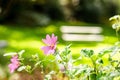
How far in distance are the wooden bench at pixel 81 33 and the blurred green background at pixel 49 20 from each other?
194 mm

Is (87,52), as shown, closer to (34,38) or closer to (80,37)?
(34,38)

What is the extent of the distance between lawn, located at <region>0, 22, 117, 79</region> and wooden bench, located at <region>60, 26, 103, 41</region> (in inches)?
7.0

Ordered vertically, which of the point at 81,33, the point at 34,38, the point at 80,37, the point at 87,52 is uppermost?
the point at 81,33

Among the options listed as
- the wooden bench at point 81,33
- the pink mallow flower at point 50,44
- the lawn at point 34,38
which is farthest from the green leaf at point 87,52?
the wooden bench at point 81,33

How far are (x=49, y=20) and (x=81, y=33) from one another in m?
2.08

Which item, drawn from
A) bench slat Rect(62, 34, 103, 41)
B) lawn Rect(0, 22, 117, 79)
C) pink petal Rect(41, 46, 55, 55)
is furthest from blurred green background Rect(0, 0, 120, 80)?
pink petal Rect(41, 46, 55, 55)

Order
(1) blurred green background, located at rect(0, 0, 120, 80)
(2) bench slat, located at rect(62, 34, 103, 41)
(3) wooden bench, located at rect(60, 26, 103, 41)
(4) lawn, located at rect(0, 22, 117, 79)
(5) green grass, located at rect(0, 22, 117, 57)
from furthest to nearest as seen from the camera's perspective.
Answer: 1. (3) wooden bench, located at rect(60, 26, 103, 41)
2. (2) bench slat, located at rect(62, 34, 103, 41)
3. (1) blurred green background, located at rect(0, 0, 120, 80)
4. (5) green grass, located at rect(0, 22, 117, 57)
5. (4) lawn, located at rect(0, 22, 117, 79)

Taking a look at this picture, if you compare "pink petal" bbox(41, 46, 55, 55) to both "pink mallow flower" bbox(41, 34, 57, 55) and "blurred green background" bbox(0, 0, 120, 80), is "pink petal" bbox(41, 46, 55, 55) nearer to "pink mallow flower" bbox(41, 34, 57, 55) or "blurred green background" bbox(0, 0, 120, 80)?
"pink mallow flower" bbox(41, 34, 57, 55)

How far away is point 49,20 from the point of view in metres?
16.4

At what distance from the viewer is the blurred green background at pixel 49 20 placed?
507 inches

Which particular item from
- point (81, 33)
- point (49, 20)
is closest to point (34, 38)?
point (81, 33)

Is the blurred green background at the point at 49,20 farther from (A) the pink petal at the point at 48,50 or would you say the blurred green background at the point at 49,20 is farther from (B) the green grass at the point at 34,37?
(A) the pink petal at the point at 48,50

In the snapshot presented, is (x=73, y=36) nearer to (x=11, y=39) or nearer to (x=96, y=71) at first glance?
(x=11, y=39)

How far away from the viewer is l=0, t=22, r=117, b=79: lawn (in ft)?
Result: 39.4
